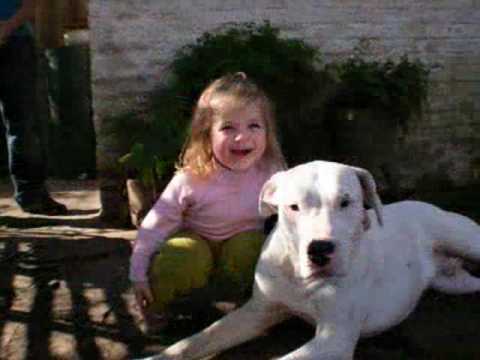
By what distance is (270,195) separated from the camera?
341cm

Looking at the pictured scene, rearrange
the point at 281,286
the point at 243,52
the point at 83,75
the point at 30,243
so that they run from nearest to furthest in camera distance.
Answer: the point at 281,286 → the point at 30,243 → the point at 243,52 → the point at 83,75

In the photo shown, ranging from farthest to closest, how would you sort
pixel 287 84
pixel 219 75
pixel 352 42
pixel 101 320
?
pixel 352 42
pixel 287 84
pixel 219 75
pixel 101 320

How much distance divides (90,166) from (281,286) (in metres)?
6.11

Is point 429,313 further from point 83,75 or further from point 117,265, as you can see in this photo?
point 83,75

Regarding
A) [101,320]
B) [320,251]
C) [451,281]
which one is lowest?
[101,320]

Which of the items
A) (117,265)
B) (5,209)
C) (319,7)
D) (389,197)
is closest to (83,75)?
(5,209)

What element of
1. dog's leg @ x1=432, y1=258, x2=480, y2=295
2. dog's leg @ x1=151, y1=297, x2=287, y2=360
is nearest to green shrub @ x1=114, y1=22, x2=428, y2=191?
dog's leg @ x1=432, y1=258, x2=480, y2=295

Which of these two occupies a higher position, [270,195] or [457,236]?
[270,195]

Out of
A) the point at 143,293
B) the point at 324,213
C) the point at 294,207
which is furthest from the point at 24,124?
the point at 324,213

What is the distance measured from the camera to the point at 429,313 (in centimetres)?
391

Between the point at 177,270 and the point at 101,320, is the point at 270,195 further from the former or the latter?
the point at 101,320

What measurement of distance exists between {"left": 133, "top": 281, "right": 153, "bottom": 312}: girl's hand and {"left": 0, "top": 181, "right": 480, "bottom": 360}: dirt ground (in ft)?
0.40

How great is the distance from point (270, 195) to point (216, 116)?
57 centimetres

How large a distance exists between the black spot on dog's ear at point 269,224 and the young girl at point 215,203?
30mm
